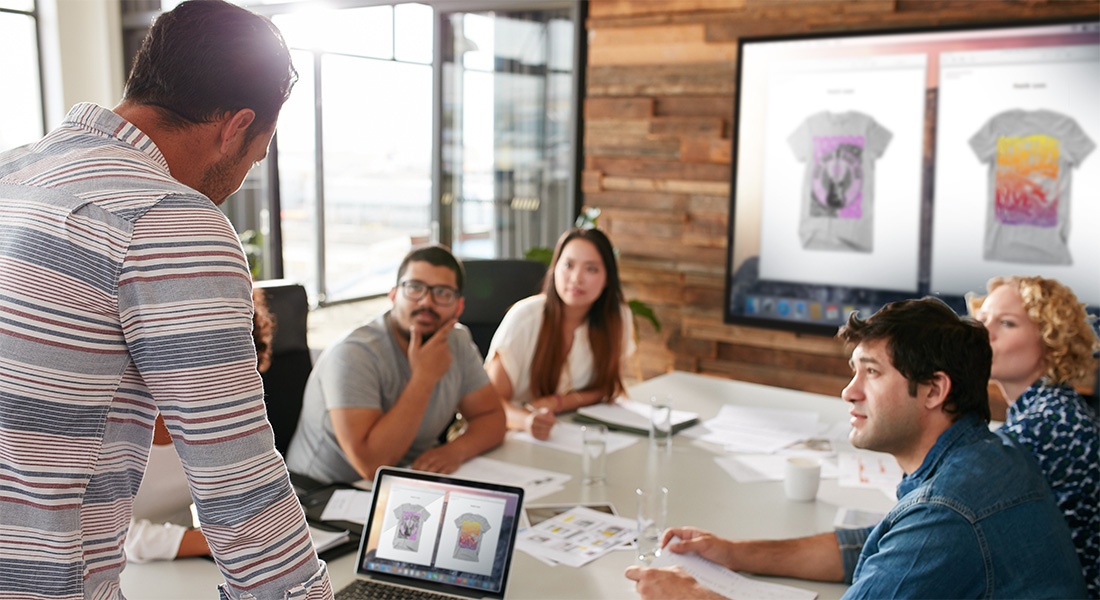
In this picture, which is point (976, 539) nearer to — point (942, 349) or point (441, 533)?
point (942, 349)

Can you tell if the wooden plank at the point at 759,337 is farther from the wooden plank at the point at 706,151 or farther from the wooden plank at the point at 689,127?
the wooden plank at the point at 689,127

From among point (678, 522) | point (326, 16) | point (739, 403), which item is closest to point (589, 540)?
point (678, 522)

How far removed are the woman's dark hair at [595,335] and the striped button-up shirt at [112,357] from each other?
212cm

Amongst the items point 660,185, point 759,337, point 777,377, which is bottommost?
point 777,377

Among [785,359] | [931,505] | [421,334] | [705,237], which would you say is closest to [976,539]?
[931,505]

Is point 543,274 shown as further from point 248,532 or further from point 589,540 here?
point 248,532

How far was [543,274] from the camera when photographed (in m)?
3.64

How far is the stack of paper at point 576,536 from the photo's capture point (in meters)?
1.81

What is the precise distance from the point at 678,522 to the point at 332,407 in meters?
0.86

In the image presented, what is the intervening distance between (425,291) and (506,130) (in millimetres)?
2756

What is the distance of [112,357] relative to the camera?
0.97 m

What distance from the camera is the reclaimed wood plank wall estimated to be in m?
4.29

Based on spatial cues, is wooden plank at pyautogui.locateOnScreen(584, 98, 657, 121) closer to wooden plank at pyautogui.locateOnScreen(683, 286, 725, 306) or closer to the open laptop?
wooden plank at pyautogui.locateOnScreen(683, 286, 725, 306)

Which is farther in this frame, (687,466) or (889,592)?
(687,466)
